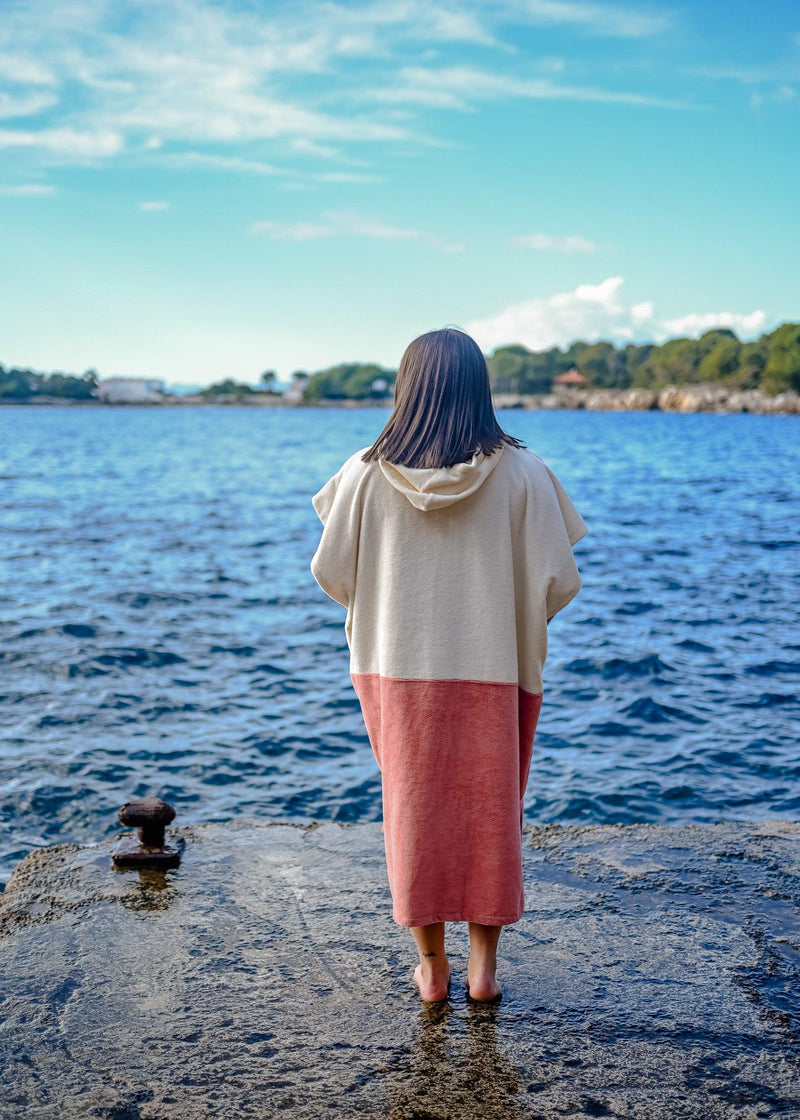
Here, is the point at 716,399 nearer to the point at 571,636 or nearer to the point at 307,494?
the point at 307,494

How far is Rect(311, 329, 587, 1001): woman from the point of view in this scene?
9.93 ft

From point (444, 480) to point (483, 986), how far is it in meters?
1.73

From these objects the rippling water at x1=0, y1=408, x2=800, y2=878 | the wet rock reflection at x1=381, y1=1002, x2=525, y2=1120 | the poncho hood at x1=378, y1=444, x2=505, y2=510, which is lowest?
the rippling water at x1=0, y1=408, x2=800, y2=878

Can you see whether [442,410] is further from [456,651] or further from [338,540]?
[456,651]

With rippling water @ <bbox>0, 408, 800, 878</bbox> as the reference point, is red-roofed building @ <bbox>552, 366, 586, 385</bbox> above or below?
above

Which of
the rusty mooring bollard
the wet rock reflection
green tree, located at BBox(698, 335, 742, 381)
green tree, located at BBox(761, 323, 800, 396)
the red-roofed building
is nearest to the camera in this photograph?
the wet rock reflection

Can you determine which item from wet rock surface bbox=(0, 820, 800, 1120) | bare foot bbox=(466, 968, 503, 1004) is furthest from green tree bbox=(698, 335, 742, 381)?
bare foot bbox=(466, 968, 503, 1004)

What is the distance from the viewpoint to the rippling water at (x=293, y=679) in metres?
7.34

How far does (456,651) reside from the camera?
308 cm

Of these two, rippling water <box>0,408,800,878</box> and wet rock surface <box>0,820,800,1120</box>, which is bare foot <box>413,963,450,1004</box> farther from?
rippling water <box>0,408,800,878</box>

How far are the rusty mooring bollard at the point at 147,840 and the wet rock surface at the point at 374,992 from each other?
0.06m

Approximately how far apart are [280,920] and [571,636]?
902cm

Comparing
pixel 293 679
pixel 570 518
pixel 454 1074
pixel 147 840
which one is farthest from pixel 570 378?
pixel 454 1074

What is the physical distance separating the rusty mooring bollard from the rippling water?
2.02 m
